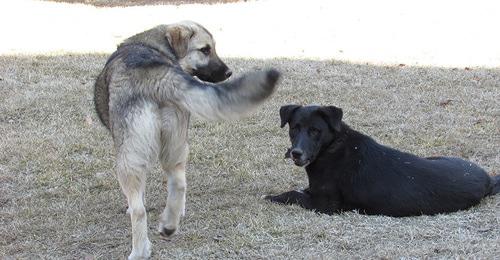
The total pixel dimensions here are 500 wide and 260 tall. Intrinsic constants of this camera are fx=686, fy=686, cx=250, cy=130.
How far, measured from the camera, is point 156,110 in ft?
15.1

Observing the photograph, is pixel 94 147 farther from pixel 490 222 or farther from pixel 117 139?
pixel 490 222

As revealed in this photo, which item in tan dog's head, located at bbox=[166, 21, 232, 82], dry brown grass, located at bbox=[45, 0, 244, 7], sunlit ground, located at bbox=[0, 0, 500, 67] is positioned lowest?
dry brown grass, located at bbox=[45, 0, 244, 7]

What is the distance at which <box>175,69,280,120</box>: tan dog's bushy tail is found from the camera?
4.09 metres

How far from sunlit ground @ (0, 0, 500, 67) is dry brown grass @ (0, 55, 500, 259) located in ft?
4.69

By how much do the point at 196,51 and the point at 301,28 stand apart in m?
10.3

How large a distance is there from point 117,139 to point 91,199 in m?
1.71

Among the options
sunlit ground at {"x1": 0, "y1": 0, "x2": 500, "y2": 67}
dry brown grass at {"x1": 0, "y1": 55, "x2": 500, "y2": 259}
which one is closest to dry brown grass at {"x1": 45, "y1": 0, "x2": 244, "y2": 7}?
sunlit ground at {"x1": 0, "y1": 0, "x2": 500, "y2": 67}

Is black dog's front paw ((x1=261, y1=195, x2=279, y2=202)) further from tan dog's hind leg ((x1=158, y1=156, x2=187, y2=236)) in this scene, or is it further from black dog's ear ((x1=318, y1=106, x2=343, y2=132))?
tan dog's hind leg ((x1=158, y1=156, x2=187, y2=236))

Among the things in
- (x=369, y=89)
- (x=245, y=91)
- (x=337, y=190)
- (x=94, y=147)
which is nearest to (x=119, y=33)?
(x=369, y=89)

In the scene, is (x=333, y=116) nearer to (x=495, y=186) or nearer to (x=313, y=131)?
(x=313, y=131)

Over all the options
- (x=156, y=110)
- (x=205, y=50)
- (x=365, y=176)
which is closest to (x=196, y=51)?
(x=205, y=50)

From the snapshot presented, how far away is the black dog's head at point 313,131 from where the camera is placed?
5746 millimetres

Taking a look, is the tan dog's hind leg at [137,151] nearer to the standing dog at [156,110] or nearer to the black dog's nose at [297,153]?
the standing dog at [156,110]

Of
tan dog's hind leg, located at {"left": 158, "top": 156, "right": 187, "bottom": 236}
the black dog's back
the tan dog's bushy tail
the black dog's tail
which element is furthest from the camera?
the black dog's tail
